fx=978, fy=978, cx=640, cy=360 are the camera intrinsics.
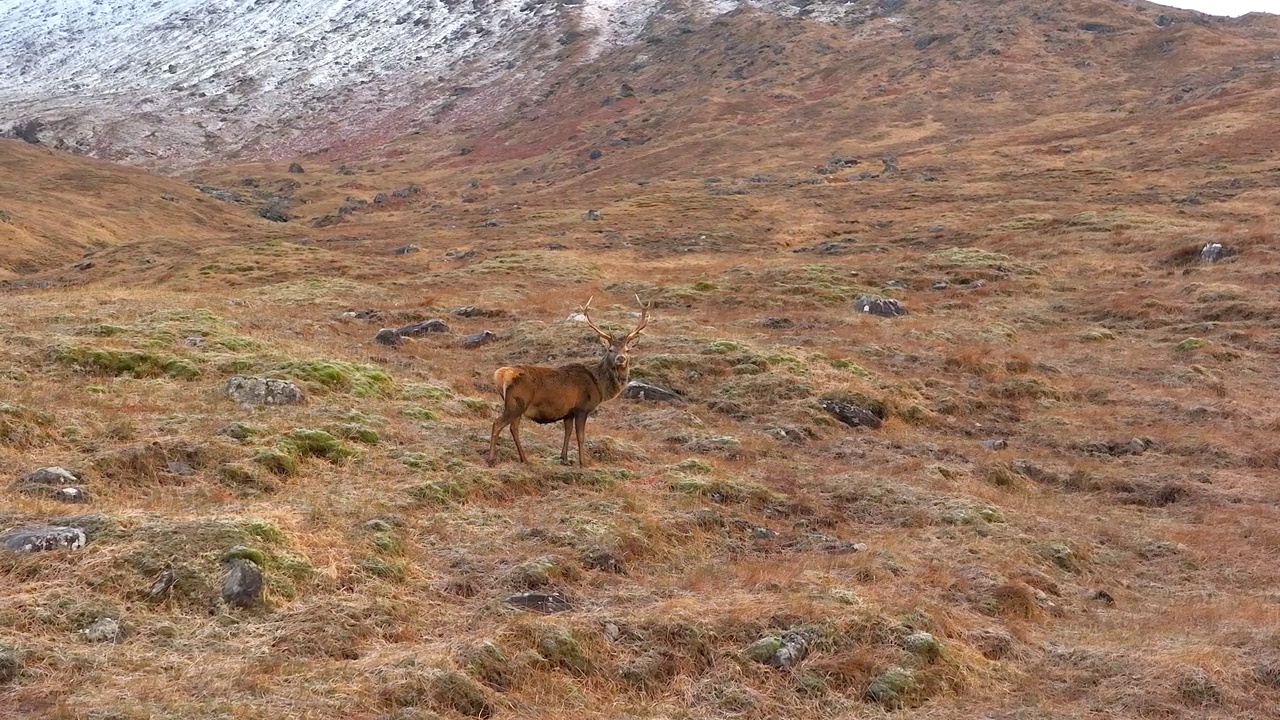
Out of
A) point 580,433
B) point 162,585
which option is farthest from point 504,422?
point 162,585

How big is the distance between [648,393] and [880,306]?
1361cm

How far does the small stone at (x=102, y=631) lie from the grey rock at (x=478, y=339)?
18.3m

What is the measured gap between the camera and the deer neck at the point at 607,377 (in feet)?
48.1

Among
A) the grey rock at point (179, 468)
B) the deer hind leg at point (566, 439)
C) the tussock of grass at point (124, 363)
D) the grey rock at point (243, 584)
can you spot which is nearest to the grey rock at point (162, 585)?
the grey rock at point (243, 584)

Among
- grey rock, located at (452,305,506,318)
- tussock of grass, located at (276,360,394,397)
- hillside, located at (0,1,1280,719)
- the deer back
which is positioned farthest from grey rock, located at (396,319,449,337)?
the deer back

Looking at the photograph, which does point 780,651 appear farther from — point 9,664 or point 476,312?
point 476,312

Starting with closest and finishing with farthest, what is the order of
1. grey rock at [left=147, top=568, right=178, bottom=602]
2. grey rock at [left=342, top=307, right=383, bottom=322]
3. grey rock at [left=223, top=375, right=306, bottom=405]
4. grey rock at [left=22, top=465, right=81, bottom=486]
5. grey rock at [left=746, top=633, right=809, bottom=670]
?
grey rock at [left=746, top=633, right=809, bottom=670] → grey rock at [left=147, top=568, right=178, bottom=602] → grey rock at [left=22, top=465, right=81, bottom=486] → grey rock at [left=223, top=375, right=306, bottom=405] → grey rock at [left=342, top=307, right=383, bottom=322]

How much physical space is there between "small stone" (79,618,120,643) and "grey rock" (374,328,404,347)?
57.3 ft

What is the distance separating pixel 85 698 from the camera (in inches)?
257

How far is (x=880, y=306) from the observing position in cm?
3164

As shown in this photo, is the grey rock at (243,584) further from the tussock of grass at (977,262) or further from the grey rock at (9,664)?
the tussock of grass at (977,262)

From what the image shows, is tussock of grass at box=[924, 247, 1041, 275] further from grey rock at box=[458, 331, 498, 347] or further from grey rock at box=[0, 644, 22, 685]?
grey rock at box=[0, 644, 22, 685]

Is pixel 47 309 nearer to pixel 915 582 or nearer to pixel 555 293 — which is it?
pixel 555 293

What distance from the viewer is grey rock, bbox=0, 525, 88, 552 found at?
28.7 feet
